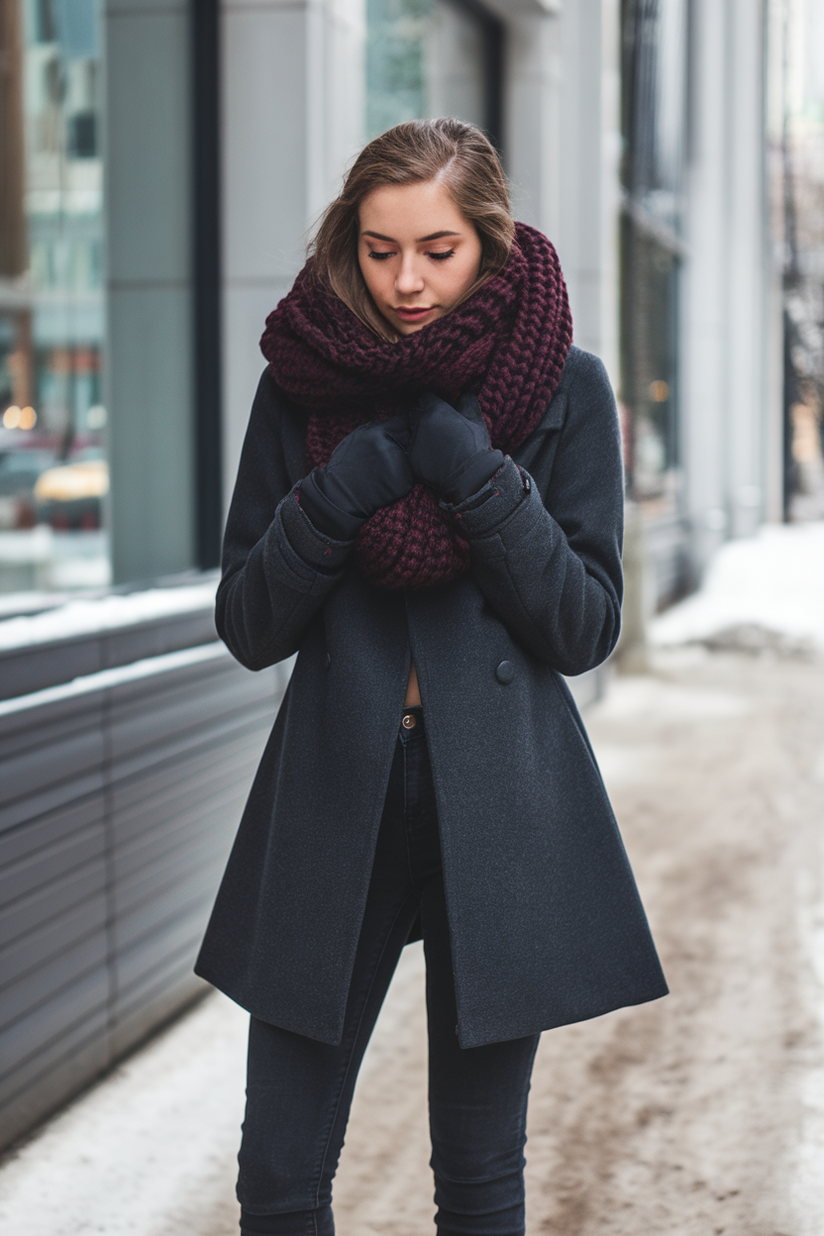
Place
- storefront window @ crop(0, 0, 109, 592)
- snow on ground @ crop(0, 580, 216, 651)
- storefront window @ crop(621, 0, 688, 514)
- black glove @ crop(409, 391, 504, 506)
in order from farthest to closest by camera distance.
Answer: storefront window @ crop(621, 0, 688, 514) → storefront window @ crop(0, 0, 109, 592) → snow on ground @ crop(0, 580, 216, 651) → black glove @ crop(409, 391, 504, 506)

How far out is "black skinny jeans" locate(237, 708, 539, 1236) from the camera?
1.95 m

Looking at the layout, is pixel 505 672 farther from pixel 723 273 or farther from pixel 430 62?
pixel 723 273

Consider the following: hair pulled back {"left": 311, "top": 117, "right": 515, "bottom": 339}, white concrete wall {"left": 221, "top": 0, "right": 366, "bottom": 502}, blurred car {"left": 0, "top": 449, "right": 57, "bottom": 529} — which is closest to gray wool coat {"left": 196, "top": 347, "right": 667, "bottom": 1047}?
hair pulled back {"left": 311, "top": 117, "right": 515, "bottom": 339}

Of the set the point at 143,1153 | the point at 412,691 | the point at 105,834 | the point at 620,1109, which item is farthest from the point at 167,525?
the point at 412,691

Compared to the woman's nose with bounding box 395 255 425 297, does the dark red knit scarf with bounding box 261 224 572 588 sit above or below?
below

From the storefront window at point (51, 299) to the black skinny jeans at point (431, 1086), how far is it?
2287mm

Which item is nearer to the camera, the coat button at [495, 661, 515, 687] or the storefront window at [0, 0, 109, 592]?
the coat button at [495, 661, 515, 687]

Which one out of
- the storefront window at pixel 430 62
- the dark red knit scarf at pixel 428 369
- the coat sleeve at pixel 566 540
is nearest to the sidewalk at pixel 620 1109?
the coat sleeve at pixel 566 540

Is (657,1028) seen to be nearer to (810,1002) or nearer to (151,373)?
Result: (810,1002)

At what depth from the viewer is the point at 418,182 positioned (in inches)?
75.2

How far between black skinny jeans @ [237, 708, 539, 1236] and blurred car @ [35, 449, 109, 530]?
2490mm

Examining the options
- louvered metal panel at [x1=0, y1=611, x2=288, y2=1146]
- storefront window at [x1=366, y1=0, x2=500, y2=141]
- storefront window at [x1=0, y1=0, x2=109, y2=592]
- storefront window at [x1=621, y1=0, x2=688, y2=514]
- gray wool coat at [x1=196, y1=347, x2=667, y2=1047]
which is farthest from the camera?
storefront window at [x1=621, y1=0, x2=688, y2=514]

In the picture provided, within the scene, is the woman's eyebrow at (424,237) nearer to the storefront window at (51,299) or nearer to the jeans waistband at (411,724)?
the jeans waistband at (411,724)

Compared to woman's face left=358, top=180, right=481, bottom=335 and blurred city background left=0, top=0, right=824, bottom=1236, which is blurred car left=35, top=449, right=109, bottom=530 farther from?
woman's face left=358, top=180, right=481, bottom=335
